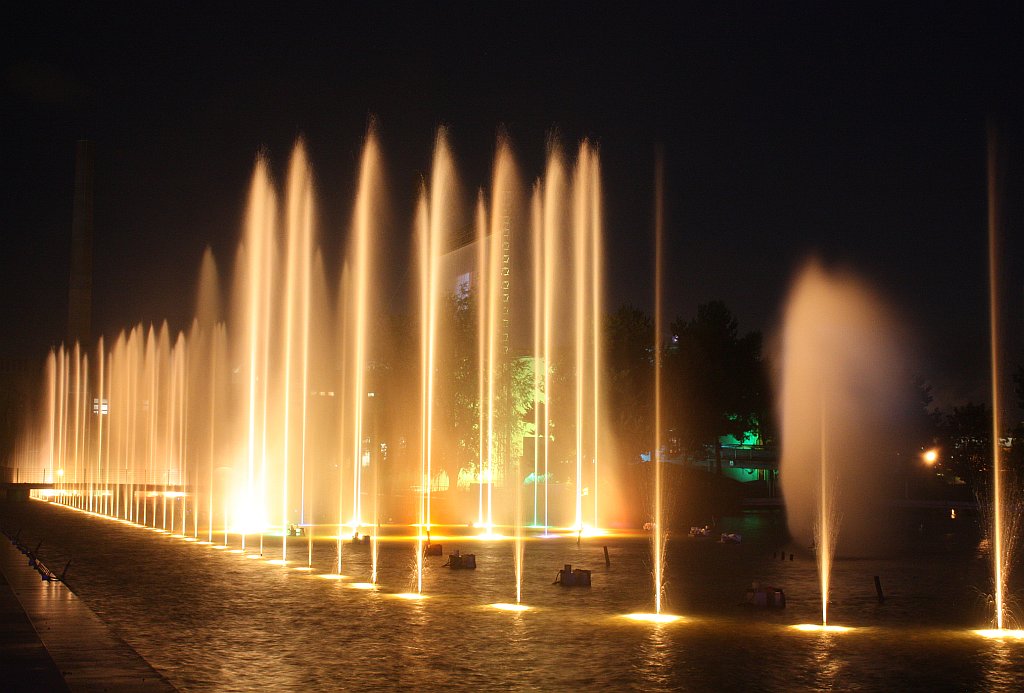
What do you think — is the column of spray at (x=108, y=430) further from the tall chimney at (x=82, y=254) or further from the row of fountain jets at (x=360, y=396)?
the tall chimney at (x=82, y=254)

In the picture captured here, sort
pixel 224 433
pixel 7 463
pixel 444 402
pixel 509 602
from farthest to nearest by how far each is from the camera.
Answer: pixel 7 463 → pixel 224 433 → pixel 444 402 → pixel 509 602

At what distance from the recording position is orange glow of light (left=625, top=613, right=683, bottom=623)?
13.6m

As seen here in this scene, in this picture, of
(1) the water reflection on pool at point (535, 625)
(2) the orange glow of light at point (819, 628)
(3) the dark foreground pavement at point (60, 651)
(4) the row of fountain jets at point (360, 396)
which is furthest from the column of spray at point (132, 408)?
(2) the orange glow of light at point (819, 628)

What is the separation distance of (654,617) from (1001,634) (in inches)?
157

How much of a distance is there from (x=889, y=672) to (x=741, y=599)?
5542mm

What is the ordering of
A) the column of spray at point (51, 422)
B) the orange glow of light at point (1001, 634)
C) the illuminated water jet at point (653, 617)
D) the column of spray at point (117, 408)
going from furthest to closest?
the column of spray at point (51, 422) < the column of spray at point (117, 408) < the illuminated water jet at point (653, 617) < the orange glow of light at point (1001, 634)

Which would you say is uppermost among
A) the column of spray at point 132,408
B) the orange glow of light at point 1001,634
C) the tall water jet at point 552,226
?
the tall water jet at point 552,226

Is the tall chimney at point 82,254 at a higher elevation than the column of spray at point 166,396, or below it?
higher

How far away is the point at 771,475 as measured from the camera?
71062 millimetres

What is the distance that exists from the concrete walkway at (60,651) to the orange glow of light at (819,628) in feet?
24.4

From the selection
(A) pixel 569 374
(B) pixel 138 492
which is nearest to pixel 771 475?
(A) pixel 569 374

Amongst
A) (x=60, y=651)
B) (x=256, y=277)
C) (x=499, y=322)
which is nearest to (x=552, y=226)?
(x=256, y=277)

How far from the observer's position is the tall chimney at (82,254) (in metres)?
89.1

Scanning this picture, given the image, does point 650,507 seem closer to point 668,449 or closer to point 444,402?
point 444,402
